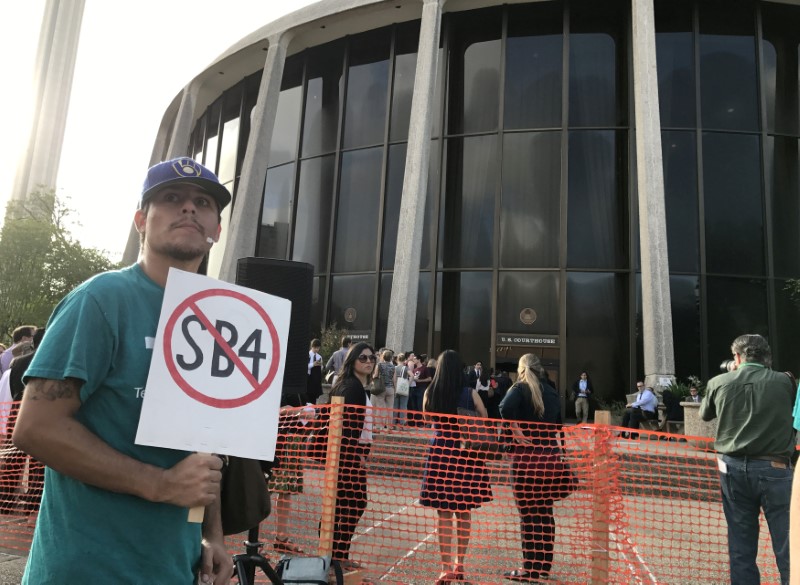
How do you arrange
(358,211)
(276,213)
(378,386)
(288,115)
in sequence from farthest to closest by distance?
1. (288,115)
2. (276,213)
3. (358,211)
4. (378,386)

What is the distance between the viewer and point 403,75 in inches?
832

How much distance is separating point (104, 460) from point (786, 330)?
20543mm

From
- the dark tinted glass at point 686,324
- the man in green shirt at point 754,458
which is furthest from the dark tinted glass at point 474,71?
the man in green shirt at point 754,458

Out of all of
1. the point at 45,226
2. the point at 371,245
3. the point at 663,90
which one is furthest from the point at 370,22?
the point at 45,226

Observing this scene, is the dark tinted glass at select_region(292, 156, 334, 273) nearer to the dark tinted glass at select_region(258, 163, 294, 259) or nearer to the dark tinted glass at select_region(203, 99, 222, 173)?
the dark tinted glass at select_region(258, 163, 294, 259)

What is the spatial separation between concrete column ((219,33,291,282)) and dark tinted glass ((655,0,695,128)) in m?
13.0

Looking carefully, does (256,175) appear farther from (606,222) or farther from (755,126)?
(755,126)

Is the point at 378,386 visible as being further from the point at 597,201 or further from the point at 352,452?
the point at 597,201

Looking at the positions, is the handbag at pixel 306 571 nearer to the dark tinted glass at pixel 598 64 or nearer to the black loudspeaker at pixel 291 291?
the black loudspeaker at pixel 291 291

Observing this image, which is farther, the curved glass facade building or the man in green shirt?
the curved glass facade building

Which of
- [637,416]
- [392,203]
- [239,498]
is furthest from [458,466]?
[392,203]

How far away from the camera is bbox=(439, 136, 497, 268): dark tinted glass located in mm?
19375

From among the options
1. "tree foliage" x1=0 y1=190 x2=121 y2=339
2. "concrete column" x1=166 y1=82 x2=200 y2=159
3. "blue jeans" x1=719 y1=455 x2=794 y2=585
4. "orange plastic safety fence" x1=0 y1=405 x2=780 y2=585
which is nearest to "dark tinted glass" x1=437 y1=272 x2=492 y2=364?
"orange plastic safety fence" x1=0 y1=405 x2=780 y2=585

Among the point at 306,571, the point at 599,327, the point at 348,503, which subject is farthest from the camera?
the point at 599,327
